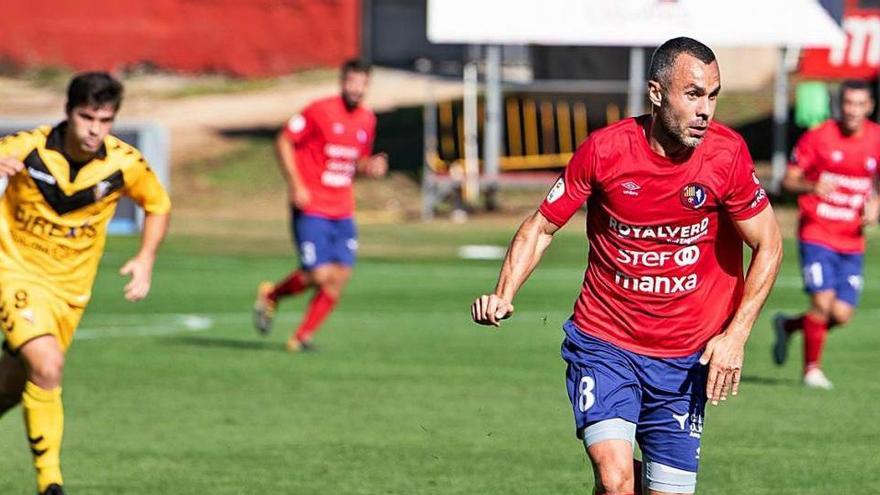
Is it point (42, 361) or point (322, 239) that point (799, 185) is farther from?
point (42, 361)

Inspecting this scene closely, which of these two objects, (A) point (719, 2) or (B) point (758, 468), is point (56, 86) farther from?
(B) point (758, 468)

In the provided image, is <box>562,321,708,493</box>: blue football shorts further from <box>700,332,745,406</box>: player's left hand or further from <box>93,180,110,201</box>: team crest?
<box>93,180,110,201</box>: team crest

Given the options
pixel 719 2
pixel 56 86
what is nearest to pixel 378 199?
pixel 719 2

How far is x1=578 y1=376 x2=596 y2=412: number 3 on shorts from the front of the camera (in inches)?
290

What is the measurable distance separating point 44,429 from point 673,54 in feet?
12.0

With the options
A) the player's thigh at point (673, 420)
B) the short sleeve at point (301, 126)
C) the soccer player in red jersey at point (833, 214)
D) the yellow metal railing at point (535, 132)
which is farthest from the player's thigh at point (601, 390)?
the yellow metal railing at point (535, 132)

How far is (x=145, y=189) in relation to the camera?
9875 mm

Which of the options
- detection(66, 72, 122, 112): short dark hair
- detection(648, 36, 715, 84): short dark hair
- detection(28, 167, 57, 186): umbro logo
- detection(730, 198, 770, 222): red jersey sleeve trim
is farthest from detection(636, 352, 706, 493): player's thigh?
detection(28, 167, 57, 186): umbro logo

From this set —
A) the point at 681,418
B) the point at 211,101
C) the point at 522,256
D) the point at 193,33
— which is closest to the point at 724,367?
the point at 681,418

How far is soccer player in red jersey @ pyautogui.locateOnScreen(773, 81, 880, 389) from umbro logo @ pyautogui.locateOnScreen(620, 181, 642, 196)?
6360 millimetres

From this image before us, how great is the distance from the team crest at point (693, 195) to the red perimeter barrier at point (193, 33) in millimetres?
39288

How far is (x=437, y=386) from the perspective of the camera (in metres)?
13.6

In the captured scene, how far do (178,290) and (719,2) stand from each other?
34.1 feet

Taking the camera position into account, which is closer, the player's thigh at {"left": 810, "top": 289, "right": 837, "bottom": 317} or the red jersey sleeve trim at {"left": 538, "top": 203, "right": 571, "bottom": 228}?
the red jersey sleeve trim at {"left": 538, "top": 203, "right": 571, "bottom": 228}
